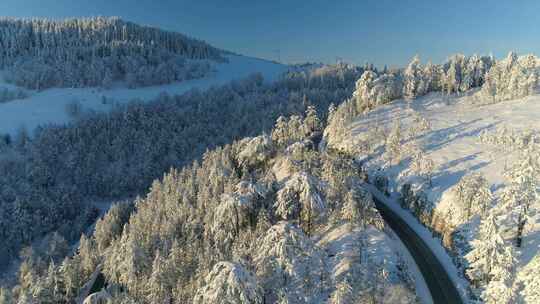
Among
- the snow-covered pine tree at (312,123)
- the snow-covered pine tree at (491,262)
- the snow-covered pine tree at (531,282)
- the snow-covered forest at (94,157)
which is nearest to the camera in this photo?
the snow-covered pine tree at (531,282)

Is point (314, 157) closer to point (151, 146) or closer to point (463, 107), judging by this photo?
point (463, 107)

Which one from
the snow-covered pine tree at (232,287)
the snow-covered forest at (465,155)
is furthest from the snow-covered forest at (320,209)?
the snow-covered forest at (465,155)

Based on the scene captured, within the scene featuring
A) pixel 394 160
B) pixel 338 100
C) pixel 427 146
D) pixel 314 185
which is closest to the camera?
pixel 314 185

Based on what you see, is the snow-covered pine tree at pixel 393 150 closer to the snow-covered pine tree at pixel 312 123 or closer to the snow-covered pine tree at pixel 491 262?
the snow-covered pine tree at pixel 491 262

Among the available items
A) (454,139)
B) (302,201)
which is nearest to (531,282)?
(302,201)

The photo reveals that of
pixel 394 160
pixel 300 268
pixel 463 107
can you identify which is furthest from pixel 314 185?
pixel 463 107

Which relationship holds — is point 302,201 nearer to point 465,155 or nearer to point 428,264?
point 428,264

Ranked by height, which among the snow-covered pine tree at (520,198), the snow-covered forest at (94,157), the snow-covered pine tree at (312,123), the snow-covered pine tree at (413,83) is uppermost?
the snow-covered pine tree at (413,83)
